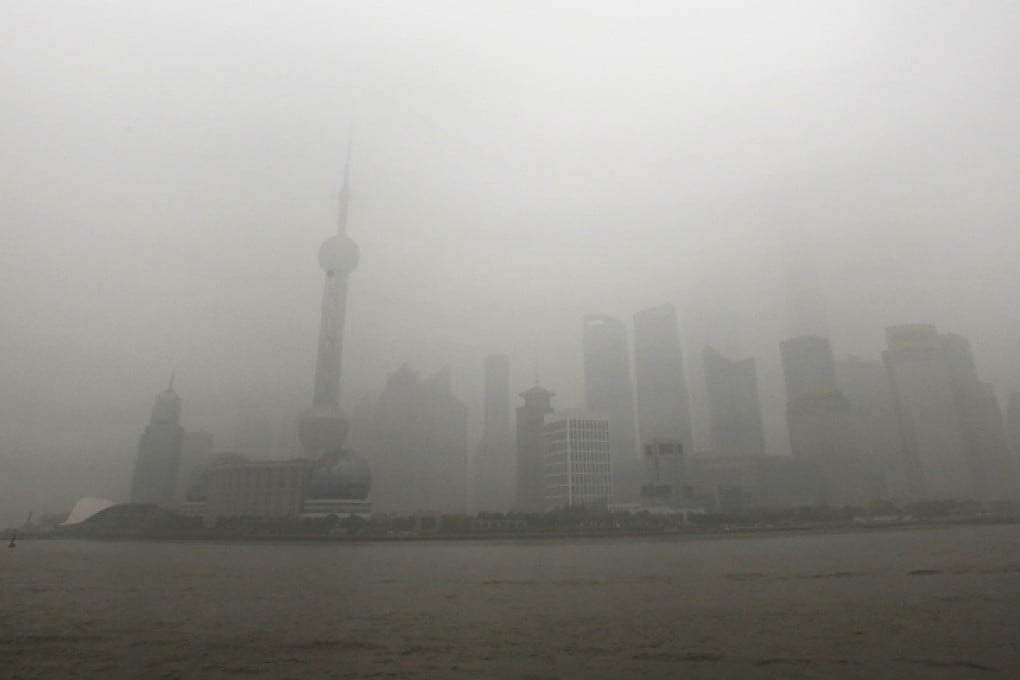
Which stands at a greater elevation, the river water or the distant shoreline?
the distant shoreline

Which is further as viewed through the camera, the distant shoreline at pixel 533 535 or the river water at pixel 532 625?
the distant shoreline at pixel 533 535

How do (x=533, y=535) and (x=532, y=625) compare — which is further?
(x=533, y=535)

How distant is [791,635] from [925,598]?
56.8 ft

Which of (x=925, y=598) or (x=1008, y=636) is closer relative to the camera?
(x=1008, y=636)

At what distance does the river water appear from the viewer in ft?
86.4

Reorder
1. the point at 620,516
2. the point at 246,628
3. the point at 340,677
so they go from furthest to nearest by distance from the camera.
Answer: the point at 620,516
the point at 246,628
the point at 340,677

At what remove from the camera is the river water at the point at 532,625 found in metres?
26.3

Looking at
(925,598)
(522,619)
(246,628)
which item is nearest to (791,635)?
(522,619)

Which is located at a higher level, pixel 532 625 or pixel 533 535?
pixel 533 535

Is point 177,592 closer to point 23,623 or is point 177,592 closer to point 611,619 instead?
point 23,623

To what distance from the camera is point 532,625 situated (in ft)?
117

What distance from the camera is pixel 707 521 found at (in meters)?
197

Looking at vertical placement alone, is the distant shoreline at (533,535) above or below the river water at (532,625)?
above

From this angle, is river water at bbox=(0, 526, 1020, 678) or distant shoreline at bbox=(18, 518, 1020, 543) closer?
river water at bbox=(0, 526, 1020, 678)
